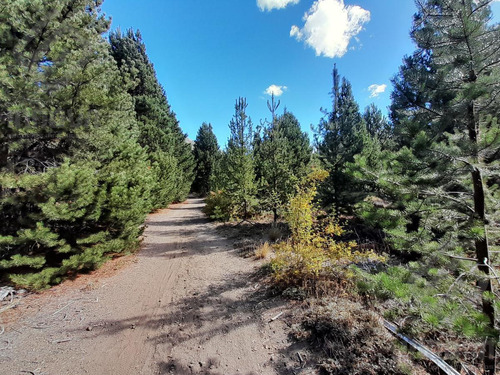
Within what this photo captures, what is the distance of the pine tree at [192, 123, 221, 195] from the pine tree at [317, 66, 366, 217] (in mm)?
21279

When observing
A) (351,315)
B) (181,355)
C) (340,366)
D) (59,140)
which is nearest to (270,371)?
(340,366)

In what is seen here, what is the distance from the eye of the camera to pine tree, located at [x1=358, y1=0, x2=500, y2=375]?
203 centimetres

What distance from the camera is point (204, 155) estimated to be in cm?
3138

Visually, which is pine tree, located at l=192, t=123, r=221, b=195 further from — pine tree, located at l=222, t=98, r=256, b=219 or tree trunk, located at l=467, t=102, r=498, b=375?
tree trunk, located at l=467, t=102, r=498, b=375

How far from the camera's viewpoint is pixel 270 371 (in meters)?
2.61

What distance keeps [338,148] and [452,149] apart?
8.51 metres

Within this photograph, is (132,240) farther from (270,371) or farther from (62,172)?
(270,371)

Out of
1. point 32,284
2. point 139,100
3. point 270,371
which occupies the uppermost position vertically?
point 139,100

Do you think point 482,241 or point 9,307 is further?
point 9,307

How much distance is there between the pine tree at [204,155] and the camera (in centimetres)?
3100

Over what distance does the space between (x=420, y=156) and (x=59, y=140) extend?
25.9 feet

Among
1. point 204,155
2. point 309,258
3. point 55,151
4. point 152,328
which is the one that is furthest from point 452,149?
point 204,155

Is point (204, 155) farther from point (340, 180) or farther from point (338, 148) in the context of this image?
point (340, 180)

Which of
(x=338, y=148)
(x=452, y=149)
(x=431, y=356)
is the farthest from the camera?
(x=338, y=148)
